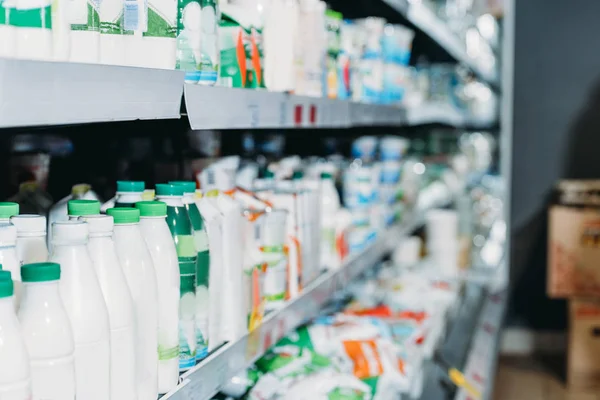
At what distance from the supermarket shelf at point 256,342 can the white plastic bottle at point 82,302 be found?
0.74 ft

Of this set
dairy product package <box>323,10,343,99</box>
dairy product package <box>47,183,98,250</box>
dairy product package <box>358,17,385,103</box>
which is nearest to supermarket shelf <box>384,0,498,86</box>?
dairy product package <box>358,17,385,103</box>

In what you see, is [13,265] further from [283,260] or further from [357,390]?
[357,390]

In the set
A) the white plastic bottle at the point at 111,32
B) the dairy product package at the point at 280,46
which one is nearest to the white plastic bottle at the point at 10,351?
the white plastic bottle at the point at 111,32

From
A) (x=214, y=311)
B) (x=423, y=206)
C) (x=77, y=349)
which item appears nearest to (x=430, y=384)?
(x=423, y=206)

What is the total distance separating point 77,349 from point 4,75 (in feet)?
1.11

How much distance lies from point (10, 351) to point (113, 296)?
0.69ft

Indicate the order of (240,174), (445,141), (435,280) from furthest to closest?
(445,141) < (435,280) < (240,174)

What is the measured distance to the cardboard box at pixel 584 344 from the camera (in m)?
4.97

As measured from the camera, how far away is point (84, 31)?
0.99 meters

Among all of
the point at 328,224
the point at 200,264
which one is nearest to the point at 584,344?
the point at 328,224

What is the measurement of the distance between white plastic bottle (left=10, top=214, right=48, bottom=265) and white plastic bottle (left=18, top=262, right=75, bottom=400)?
0.41 ft

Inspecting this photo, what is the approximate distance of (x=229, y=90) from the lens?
140 cm

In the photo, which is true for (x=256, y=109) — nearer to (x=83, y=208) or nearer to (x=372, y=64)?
(x=83, y=208)

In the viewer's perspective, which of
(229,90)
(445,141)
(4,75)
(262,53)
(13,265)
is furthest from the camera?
(445,141)
